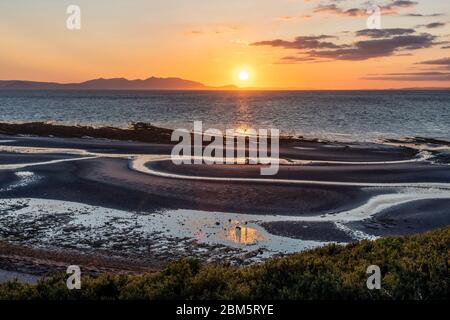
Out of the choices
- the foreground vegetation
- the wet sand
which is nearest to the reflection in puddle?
the wet sand

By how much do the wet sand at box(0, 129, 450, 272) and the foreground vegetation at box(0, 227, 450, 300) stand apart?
7.39 meters

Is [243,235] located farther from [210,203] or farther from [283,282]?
[283,282]

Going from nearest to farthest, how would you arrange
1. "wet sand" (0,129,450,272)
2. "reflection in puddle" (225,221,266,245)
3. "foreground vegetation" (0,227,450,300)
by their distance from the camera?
1. "foreground vegetation" (0,227,450,300)
2. "wet sand" (0,129,450,272)
3. "reflection in puddle" (225,221,266,245)

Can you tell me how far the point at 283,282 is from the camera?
27.4 feet

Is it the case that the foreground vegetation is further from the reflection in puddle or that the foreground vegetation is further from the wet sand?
the reflection in puddle

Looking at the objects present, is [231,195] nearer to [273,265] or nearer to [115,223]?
[115,223]

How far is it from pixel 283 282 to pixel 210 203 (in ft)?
54.2

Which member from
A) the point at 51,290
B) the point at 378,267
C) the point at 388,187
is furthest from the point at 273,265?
the point at 388,187

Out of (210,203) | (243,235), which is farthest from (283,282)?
(210,203)

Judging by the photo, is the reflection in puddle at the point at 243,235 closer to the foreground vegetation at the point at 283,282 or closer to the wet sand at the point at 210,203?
the wet sand at the point at 210,203

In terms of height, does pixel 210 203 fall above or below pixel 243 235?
above

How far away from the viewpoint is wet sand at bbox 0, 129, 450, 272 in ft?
60.3

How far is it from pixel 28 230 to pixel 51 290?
495 inches

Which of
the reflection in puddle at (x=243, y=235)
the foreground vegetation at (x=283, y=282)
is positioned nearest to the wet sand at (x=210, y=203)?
the reflection in puddle at (x=243, y=235)
